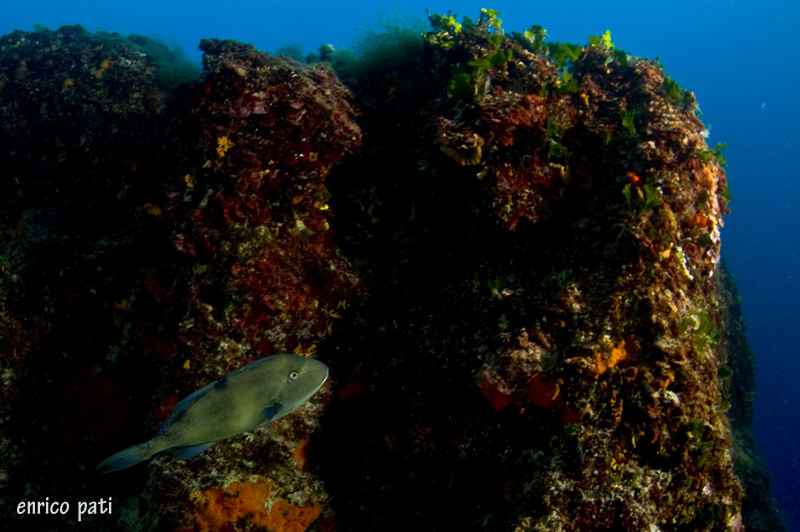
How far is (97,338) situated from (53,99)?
4599 mm

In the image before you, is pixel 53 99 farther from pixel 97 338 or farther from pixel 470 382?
pixel 470 382

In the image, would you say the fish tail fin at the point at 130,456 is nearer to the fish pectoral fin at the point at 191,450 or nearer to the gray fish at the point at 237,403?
the gray fish at the point at 237,403

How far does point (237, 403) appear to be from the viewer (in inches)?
91.4

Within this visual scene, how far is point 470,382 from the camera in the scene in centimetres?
331

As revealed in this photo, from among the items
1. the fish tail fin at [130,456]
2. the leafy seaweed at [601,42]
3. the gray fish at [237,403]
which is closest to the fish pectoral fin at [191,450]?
the gray fish at [237,403]

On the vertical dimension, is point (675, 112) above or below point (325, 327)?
Answer: above

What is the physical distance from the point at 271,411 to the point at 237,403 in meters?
0.19

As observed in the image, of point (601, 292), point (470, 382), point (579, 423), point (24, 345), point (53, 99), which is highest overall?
point (53, 99)

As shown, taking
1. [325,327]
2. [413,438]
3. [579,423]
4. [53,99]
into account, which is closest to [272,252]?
[325,327]

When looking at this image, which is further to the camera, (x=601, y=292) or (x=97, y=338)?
(x=97, y=338)

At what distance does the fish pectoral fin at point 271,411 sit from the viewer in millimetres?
2355

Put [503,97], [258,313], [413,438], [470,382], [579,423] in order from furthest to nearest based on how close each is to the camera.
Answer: [503,97]
[258,313]
[413,438]
[470,382]
[579,423]

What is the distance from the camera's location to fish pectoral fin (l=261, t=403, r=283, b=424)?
2355 millimetres

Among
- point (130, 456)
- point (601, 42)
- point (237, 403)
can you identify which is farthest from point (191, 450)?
point (601, 42)
